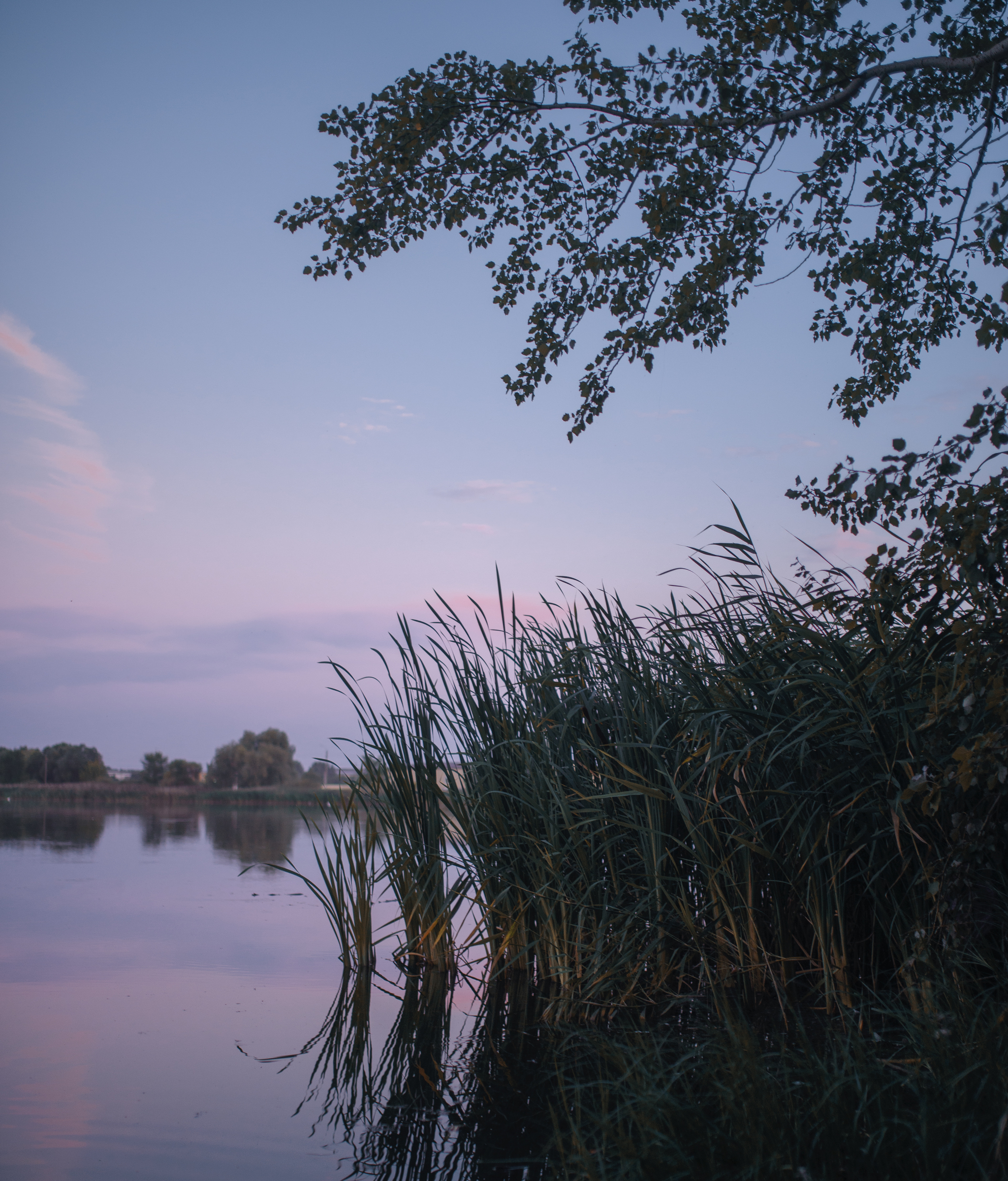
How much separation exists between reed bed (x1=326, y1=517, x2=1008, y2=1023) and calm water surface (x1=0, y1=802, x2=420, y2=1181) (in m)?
0.85

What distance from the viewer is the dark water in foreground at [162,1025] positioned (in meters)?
2.22

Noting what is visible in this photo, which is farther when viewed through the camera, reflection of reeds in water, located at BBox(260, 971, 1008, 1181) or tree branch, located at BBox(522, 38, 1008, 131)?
tree branch, located at BBox(522, 38, 1008, 131)

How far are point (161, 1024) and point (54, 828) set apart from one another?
10.4 metres

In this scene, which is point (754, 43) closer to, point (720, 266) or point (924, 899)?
point (720, 266)

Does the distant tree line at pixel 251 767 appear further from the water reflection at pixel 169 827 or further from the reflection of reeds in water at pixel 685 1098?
the reflection of reeds in water at pixel 685 1098

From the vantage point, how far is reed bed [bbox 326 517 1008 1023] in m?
2.34

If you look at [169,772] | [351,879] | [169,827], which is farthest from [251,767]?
[351,879]

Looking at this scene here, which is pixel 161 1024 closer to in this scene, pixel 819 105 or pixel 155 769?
pixel 819 105

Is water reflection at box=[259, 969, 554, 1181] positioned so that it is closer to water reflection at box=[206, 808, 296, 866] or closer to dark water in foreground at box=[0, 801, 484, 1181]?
dark water in foreground at box=[0, 801, 484, 1181]

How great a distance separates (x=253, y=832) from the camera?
478 inches

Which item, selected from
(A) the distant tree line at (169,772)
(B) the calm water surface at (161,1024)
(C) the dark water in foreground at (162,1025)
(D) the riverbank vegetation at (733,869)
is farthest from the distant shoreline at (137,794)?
(D) the riverbank vegetation at (733,869)

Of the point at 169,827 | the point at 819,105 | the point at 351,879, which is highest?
the point at 819,105

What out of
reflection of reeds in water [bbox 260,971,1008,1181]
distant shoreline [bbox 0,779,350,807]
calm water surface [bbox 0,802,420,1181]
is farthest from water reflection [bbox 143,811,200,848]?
reflection of reeds in water [bbox 260,971,1008,1181]

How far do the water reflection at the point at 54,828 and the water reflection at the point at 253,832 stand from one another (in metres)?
1.53
